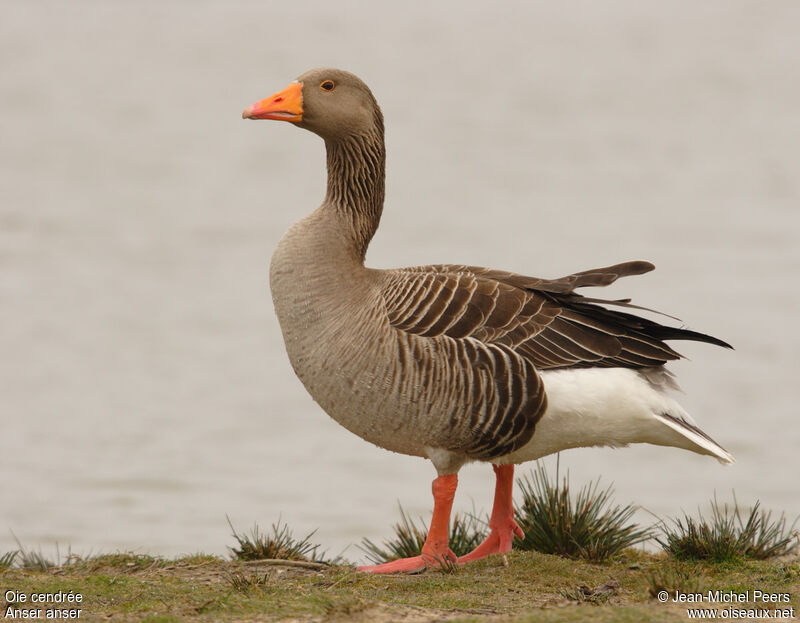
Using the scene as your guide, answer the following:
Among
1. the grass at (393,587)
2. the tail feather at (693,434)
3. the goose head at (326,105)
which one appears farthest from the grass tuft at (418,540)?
the goose head at (326,105)

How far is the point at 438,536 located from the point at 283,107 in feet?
11.0

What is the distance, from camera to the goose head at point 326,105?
8.27 metres

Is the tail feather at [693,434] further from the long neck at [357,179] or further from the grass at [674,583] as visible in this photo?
the long neck at [357,179]

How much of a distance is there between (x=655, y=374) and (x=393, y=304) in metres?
1.98

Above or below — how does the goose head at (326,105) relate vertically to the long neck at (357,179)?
above

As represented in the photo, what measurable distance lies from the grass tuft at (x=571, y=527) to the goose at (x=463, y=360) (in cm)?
17

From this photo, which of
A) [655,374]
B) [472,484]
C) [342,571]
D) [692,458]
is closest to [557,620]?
[342,571]

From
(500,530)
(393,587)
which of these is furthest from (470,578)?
(500,530)

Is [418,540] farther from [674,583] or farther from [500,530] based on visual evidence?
[674,583]

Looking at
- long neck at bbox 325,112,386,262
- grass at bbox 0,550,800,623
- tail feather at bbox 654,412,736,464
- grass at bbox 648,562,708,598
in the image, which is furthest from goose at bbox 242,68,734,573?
grass at bbox 648,562,708,598

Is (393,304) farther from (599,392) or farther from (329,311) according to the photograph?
(599,392)

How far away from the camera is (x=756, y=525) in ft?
25.9

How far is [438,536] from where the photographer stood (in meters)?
7.83

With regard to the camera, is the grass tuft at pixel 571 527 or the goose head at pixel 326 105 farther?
the goose head at pixel 326 105
